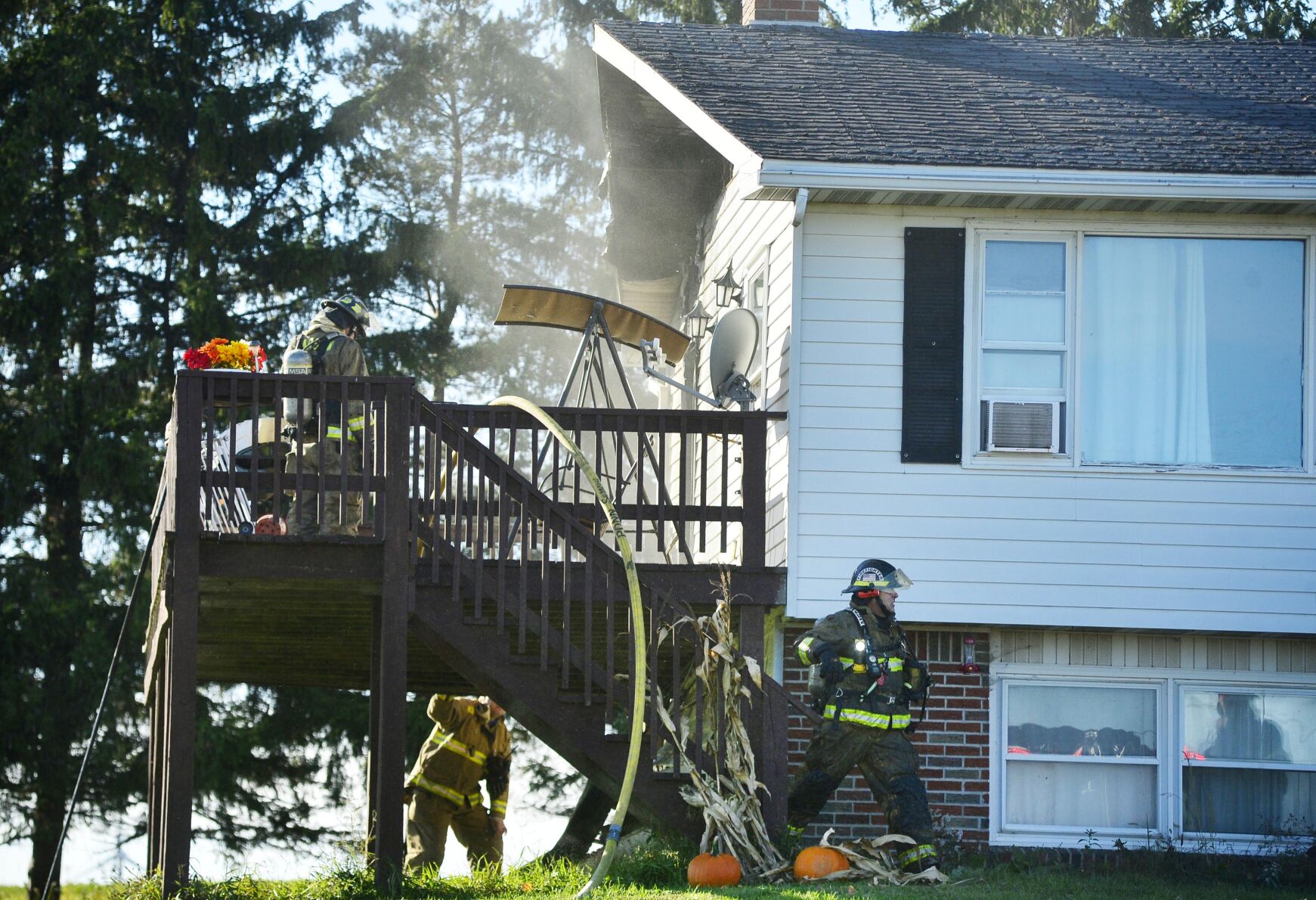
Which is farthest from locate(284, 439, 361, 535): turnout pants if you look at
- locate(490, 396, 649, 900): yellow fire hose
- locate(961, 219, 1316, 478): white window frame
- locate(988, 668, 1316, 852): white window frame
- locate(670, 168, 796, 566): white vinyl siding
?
locate(988, 668, 1316, 852): white window frame

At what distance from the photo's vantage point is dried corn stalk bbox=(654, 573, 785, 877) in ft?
34.6

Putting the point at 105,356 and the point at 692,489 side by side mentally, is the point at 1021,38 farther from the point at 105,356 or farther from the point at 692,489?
the point at 105,356

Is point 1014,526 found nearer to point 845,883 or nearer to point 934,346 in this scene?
point 934,346

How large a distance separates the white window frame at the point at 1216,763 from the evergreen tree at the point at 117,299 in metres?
12.5

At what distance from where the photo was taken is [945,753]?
1213 centimetres

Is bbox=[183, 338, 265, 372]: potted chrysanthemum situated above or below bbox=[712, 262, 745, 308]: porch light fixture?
below

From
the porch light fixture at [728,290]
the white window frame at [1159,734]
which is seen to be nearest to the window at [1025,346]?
the white window frame at [1159,734]

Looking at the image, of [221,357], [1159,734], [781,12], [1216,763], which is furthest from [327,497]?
[781,12]

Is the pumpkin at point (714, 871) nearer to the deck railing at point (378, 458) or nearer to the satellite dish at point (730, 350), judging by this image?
the deck railing at point (378, 458)

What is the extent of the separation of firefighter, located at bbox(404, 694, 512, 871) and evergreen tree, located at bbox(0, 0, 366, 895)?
7.65 metres

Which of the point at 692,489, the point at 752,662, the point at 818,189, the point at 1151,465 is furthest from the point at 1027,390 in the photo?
the point at 692,489

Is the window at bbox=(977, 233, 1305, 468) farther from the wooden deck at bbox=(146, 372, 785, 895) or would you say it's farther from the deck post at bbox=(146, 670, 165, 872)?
the deck post at bbox=(146, 670, 165, 872)

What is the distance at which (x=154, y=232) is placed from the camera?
23141mm

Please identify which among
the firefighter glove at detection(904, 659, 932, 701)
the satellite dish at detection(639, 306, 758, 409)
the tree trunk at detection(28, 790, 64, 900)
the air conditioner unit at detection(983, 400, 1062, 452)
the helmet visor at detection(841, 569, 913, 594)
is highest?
the satellite dish at detection(639, 306, 758, 409)
